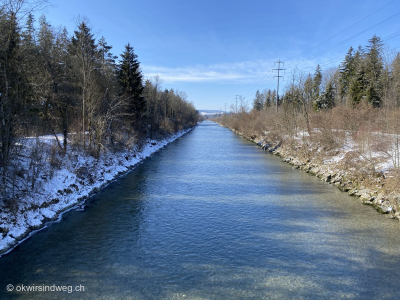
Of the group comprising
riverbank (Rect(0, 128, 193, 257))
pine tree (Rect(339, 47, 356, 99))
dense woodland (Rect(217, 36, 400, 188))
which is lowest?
riverbank (Rect(0, 128, 193, 257))

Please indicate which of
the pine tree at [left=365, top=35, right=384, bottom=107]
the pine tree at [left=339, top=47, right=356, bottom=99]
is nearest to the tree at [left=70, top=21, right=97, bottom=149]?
the pine tree at [left=365, top=35, right=384, bottom=107]

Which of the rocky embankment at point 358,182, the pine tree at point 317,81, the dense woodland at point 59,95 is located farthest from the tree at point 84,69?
the pine tree at point 317,81

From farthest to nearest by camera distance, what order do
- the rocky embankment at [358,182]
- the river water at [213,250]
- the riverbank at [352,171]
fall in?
the riverbank at [352,171], the rocky embankment at [358,182], the river water at [213,250]

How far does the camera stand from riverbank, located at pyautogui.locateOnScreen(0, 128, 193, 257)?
10.2 m

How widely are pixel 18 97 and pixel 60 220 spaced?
605cm

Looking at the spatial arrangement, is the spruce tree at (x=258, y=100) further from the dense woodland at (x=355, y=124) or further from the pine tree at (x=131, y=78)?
the pine tree at (x=131, y=78)

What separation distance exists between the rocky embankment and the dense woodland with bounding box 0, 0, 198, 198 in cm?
1724

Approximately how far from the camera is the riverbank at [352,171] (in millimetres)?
14000

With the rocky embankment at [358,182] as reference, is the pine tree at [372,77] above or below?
above

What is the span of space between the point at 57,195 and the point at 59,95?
839cm

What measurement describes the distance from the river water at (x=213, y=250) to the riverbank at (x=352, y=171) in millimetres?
1008

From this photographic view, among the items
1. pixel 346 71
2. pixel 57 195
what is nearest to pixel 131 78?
pixel 57 195

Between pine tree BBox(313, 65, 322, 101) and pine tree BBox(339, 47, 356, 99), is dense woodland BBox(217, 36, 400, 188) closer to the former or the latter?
pine tree BBox(339, 47, 356, 99)

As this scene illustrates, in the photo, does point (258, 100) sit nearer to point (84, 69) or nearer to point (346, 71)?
point (346, 71)
